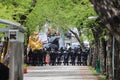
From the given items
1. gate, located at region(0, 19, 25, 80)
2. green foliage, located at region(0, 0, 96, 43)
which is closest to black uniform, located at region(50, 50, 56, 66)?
green foliage, located at region(0, 0, 96, 43)

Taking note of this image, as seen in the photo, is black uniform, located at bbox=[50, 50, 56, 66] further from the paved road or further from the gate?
the gate

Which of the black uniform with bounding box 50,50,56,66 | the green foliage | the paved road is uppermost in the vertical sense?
the green foliage

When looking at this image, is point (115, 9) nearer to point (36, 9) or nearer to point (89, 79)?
point (89, 79)

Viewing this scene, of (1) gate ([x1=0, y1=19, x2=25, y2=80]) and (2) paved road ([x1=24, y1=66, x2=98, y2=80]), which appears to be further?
(2) paved road ([x1=24, y1=66, x2=98, y2=80])

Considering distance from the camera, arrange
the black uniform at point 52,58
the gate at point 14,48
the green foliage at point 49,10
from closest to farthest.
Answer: the gate at point 14,48 < the green foliage at point 49,10 < the black uniform at point 52,58

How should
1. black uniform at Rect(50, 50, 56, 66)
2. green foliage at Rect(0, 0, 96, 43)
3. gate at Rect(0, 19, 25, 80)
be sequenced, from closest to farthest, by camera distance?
1. gate at Rect(0, 19, 25, 80)
2. green foliage at Rect(0, 0, 96, 43)
3. black uniform at Rect(50, 50, 56, 66)

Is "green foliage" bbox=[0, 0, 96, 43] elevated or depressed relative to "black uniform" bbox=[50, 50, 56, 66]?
elevated

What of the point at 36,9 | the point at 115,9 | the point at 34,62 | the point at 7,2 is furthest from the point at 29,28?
the point at 115,9

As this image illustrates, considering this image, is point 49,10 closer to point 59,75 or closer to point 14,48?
point 59,75

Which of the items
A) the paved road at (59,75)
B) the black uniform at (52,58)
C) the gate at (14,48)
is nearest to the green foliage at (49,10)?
the paved road at (59,75)

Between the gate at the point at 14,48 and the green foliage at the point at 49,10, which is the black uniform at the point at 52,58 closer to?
the green foliage at the point at 49,10

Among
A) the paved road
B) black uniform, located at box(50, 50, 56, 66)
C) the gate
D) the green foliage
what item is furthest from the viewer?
black uniform, located at box(50, 50, 56, 66)

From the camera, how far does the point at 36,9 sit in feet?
133

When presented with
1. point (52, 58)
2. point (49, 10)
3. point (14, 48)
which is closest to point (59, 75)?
point (49, 10)
